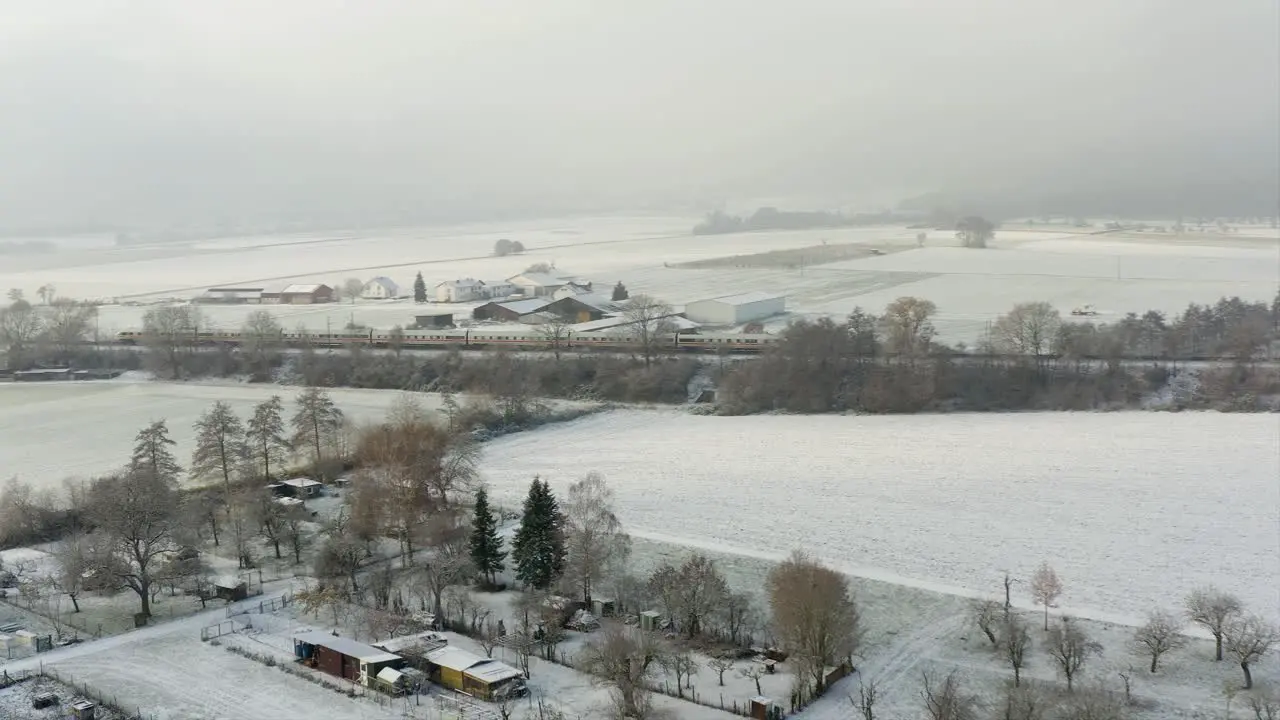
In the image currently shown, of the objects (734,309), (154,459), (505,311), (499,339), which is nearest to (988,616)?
(154,459)

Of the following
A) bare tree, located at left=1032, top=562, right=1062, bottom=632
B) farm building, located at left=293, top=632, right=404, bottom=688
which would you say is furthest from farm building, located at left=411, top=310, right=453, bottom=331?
bare tree, located at left=1032, top=562, right=1062, bottom=632

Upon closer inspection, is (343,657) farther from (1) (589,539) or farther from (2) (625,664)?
(1) (589,539)

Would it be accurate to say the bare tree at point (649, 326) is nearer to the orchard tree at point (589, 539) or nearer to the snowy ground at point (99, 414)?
the snowy ground at point (99, 414)

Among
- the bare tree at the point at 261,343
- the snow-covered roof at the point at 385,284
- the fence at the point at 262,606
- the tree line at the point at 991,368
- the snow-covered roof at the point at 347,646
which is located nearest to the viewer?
the snow-covered roof at the point at 347,646

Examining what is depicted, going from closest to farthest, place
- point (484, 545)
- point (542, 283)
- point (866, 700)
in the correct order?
point (866, 700) → point (484, 545) → point (542, 283)

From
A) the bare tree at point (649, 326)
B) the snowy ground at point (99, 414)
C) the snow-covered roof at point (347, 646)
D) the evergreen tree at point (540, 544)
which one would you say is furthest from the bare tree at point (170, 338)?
the snow-covered roof at point (347, 646)

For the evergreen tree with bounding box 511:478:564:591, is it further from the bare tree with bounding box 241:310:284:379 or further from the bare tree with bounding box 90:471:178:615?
the bare tree with bounding box 241:310:284:379
